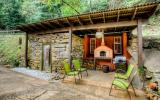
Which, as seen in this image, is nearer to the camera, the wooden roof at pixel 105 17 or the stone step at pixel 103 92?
the stone step at pixel 103 92

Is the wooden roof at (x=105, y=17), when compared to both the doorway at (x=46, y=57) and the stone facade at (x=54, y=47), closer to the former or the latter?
the stone facade at (x=54, y=47)

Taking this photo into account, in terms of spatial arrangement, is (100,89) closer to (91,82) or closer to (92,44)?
(91,82)

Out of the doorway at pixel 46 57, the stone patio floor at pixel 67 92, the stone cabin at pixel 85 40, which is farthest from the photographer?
the doorway at pixel 46 57

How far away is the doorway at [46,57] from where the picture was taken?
10.1 m

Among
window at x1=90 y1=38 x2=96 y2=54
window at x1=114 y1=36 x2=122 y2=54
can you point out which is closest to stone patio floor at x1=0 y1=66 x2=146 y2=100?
window at x1=114 y1=36 x2=122 y2=54

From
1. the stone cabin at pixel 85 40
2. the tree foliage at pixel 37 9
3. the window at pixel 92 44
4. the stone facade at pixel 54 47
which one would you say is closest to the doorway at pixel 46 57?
the stone cabin at pixel 85 40

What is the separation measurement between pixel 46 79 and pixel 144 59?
4.47m

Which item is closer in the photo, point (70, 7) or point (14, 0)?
point (70, 7)

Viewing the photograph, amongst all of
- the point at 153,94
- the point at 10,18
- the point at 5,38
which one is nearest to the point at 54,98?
the point at 153,94

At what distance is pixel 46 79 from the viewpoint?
8078 mm

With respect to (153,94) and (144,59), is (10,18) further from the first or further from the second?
(153,94)

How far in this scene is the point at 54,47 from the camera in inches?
386

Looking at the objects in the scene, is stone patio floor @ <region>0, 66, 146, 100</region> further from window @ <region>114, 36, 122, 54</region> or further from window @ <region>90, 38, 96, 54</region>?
window @ <region>90, 38, 96, 54</region>

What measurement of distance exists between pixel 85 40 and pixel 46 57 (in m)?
2.83
